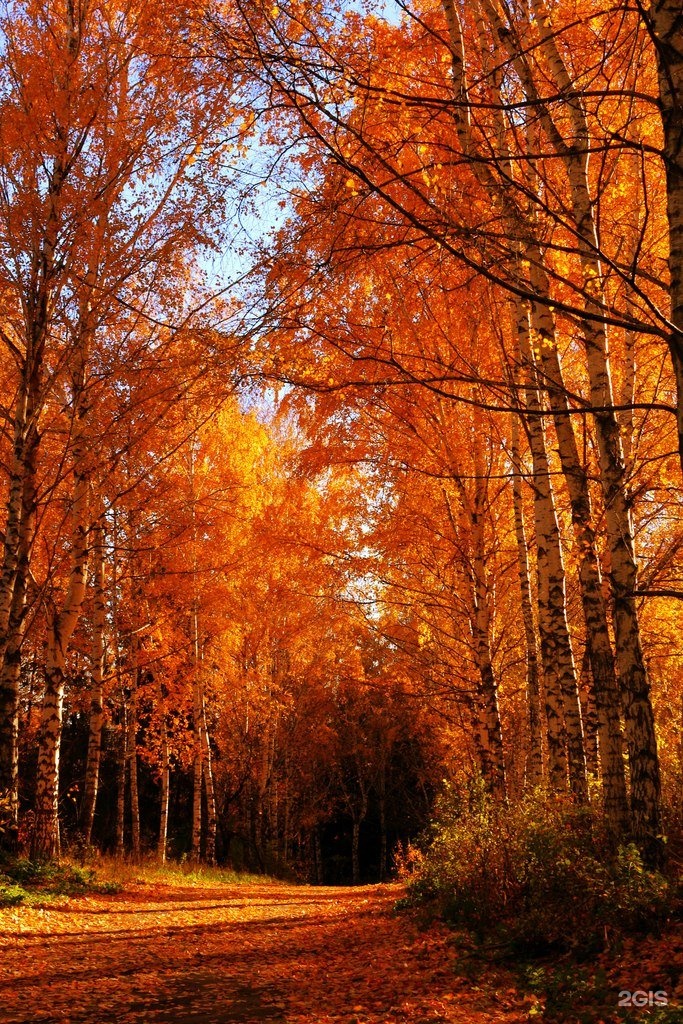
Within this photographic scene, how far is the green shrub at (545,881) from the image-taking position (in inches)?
184

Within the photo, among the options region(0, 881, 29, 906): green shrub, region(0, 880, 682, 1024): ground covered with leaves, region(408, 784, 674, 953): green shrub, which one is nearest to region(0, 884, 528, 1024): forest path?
region(0, 880, 682, 1024): ground covered with leaves

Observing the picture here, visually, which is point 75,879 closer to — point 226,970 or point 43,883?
point 43,883

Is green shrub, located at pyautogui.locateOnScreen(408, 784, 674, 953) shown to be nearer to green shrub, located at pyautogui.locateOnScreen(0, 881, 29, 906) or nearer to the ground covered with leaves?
the ground covered with leaves

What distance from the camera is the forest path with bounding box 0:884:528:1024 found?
4.28 metres

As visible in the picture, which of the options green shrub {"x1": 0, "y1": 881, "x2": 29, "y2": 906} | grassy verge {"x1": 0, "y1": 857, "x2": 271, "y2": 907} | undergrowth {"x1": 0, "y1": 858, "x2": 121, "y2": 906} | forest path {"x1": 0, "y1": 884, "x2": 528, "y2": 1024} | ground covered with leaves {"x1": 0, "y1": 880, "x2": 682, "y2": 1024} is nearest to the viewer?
ground covered with leaves {"x1": 0, "y1": 880, "x2": 682, "y2": 1024}

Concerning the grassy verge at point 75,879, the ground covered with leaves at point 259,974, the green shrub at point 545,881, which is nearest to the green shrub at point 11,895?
the grassy verge at point 75,879

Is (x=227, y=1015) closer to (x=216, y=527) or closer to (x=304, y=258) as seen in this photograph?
(x=304, y=258)

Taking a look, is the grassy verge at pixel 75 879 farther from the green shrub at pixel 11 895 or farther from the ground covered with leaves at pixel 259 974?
the ground covered with leaves at pixel 259 974

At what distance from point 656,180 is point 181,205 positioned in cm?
542

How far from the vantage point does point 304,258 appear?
5.83 m

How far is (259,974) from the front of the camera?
559 cm

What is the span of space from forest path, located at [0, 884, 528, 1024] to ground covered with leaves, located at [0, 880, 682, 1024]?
1cm

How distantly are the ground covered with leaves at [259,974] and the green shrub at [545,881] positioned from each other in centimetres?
32

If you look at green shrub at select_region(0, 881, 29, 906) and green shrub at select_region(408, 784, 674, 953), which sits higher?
green shrub at select_region(408, 784, 674, 953)
